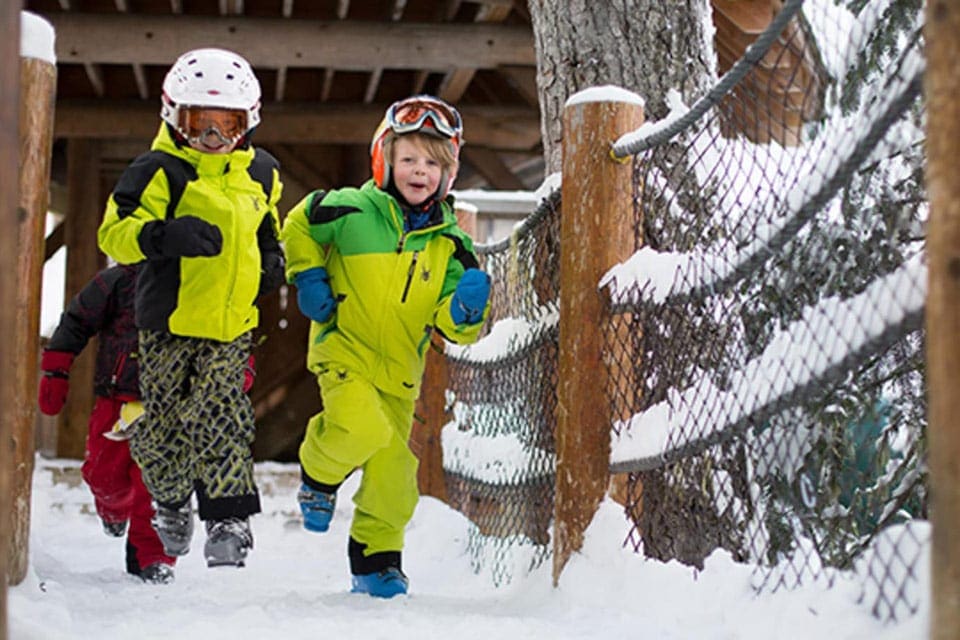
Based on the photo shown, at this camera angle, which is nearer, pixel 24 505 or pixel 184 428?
pixel 24 505

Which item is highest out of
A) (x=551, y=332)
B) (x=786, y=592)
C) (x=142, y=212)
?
(x=142, y=212)

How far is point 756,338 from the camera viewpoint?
2578mm

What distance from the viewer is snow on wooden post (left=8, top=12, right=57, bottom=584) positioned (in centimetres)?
277

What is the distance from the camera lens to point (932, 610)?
1498mm

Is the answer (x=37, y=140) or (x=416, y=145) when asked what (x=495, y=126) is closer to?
(x=416, y=145)

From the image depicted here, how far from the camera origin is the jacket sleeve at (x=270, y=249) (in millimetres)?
3847

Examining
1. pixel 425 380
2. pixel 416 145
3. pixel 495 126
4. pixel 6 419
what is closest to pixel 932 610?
pixel 6 419

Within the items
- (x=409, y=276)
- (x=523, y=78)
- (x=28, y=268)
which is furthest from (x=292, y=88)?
(x=28, y=268)

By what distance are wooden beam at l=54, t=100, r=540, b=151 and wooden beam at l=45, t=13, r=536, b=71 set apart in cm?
117

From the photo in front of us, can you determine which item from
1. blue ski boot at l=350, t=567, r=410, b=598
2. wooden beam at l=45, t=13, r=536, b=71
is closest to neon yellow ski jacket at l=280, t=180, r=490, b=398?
blue ski boot at l=350, t=567, r=410, b=598

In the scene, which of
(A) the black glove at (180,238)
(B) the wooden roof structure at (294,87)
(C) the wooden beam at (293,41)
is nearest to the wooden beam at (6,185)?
(A) the black glove at (180,238)

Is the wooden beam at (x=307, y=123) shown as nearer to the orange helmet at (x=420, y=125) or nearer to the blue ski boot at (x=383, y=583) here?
the orange helmet at (x=420, y=125)

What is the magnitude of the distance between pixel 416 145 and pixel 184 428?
106 cm

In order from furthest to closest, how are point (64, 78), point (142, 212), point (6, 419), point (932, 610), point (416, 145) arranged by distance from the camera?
point (64, 78) → point (416, 145) → point (142, 212) → point (6, 419) → point (932, 610)
